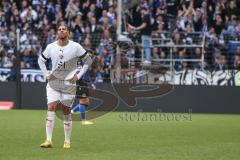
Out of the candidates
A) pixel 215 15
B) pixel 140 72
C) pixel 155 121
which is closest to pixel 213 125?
pixel 155 121

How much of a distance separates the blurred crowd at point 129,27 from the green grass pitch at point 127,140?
4.50m

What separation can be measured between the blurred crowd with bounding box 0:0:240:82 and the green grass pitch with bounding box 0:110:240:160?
4.50m

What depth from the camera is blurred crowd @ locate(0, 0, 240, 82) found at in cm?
2553

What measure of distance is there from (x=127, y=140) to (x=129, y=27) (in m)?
14.0

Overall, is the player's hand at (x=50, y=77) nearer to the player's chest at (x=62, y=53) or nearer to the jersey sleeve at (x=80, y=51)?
the player's chest at (x=62, y=53)

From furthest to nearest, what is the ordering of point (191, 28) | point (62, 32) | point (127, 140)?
1. point (191, 28)
2. point (127, 140)
3. point (62, 32)

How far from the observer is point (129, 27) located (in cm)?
2803

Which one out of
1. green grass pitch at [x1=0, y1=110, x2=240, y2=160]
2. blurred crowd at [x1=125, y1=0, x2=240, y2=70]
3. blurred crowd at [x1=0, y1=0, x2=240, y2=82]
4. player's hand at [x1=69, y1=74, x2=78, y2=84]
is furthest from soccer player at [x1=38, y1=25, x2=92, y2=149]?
blurred crowd at [x1=125, y1=0, x2=240, y2=70]

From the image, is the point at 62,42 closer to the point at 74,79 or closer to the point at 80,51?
the point at 80,51

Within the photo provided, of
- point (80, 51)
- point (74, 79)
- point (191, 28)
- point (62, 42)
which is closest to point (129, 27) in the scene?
point (191, 28)

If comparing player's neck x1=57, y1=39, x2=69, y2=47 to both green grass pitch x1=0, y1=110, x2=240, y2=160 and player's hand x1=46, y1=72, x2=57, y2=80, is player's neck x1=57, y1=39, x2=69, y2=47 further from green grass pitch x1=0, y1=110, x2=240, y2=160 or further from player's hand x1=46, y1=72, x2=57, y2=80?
green grass pitch x1=0, y1=110, x2=240, y2=160

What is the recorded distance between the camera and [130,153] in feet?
39.3

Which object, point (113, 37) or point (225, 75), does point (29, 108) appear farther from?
point (225, 75)

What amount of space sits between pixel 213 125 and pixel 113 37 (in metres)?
7.97
